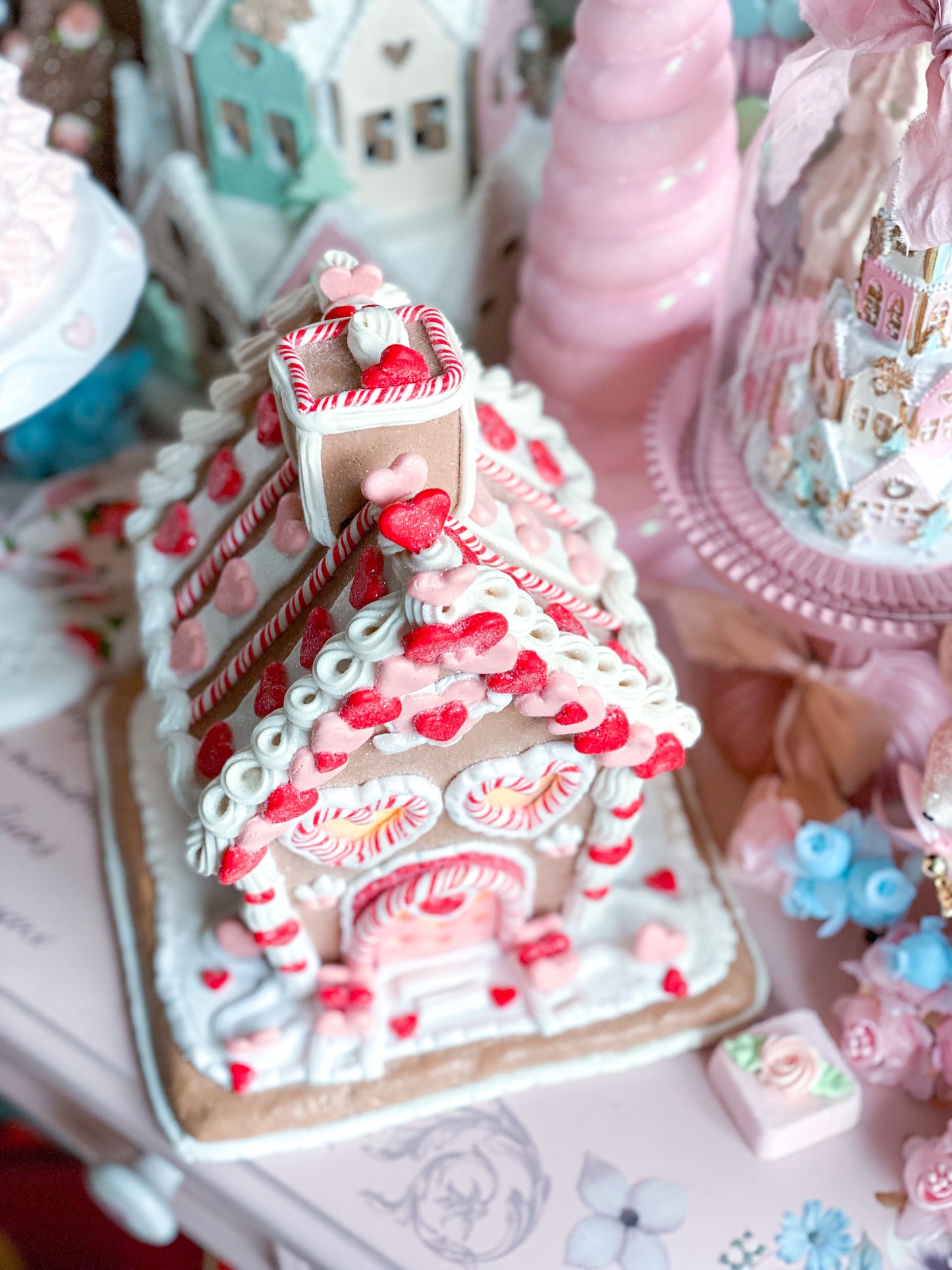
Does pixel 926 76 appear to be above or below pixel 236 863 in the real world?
above

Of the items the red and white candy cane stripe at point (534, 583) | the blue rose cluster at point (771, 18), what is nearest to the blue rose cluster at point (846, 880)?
the red and white candy cane stripe at point (534, 583)

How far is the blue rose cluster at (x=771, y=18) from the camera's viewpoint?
4.12 feet

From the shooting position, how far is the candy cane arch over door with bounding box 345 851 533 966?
1.00m

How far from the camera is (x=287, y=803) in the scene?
0.84 metres

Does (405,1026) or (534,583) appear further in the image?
(405,1026)

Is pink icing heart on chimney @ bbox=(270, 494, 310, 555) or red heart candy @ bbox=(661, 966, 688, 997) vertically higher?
pink icing heart on chimney @ bbox=(270, 494, 310, 555)

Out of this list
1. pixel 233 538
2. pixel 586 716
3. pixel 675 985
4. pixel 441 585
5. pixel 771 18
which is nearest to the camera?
pixel 441 585

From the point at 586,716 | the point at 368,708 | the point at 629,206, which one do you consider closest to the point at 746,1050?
the point at 586,716

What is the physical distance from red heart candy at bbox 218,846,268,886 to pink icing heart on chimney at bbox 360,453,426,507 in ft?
0.81

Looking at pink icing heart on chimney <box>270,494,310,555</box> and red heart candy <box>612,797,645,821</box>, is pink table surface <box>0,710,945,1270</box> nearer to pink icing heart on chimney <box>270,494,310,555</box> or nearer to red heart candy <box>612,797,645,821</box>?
red heart candy <box>612,797,645,821</box>

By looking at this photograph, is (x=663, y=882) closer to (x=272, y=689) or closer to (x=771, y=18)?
(x=272, y=689)

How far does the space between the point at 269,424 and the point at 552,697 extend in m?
0.32

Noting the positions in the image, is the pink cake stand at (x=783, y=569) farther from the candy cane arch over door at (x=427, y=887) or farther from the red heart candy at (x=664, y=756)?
the candy cane arch over door at (x=427, y=887)

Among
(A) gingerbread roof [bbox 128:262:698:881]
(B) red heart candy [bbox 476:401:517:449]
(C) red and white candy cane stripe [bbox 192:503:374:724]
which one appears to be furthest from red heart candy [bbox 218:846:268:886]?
(B) red heart candy [bbox 476:401:517:449]
